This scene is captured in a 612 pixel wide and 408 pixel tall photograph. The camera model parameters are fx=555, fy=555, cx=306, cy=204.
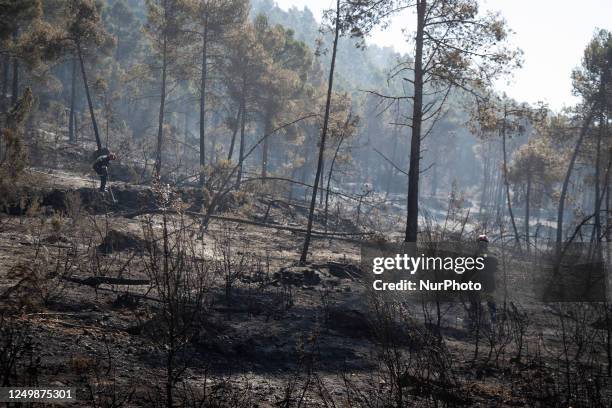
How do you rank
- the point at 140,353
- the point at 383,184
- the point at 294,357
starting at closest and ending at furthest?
1. the point at 140,353
2. the point at 294,357
3. the point at 383,184

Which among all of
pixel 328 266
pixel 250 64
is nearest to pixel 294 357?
pixel 328 266

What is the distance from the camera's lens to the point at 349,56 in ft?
551

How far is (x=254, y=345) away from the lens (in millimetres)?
6797

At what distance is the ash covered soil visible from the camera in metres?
4.56

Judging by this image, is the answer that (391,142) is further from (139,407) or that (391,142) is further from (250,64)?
(139,407)

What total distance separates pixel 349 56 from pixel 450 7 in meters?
160

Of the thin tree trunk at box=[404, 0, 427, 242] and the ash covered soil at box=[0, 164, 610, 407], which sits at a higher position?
the thin tree trunk at box=[404, 0, 427, 242]

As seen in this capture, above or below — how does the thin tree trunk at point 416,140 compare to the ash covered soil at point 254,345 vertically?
above

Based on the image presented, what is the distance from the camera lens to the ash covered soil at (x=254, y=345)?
456 centimetres

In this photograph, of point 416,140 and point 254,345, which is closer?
point 254,345

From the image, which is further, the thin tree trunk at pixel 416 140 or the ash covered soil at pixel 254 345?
the thin tree trunk at pixel 416 140

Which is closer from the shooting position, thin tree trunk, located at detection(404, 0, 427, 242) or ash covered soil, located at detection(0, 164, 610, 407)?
ash covered soil, located at detection(0, 164, 610, 407)

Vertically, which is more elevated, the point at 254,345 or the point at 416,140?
the point at 416,140

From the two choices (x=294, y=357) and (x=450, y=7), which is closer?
(x=294, y=357)
